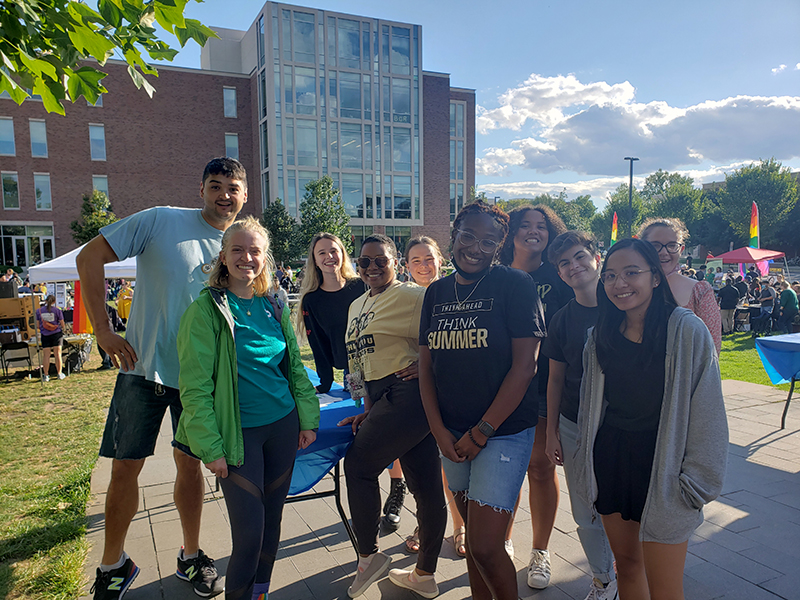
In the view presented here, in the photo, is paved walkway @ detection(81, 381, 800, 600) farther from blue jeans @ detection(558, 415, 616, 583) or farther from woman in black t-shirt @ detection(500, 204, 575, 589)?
blue jeans @ detection(558, 415, 616, 583)

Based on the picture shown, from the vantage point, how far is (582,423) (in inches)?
94.3

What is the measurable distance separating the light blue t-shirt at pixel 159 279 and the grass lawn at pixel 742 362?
8870 millimetres

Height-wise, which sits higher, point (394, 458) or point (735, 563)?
point (394, 458)

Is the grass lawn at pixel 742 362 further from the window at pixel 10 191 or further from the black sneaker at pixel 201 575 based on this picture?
the window at pixel 10 191

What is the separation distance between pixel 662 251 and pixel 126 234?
10.4 ft

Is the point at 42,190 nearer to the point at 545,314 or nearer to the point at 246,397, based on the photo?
the point at 246,397

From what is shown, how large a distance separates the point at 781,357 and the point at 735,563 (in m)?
3.93

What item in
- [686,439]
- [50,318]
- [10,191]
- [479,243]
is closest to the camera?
[686,439]

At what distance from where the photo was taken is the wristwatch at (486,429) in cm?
232

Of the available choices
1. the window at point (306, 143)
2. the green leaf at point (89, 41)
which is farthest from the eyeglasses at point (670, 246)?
the window at point (306, 143)

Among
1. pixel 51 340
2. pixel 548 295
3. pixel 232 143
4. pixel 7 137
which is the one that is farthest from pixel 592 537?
pixel 7 137

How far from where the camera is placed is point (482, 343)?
7.75 ft

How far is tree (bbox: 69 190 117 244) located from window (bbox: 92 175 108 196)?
2.81 metres

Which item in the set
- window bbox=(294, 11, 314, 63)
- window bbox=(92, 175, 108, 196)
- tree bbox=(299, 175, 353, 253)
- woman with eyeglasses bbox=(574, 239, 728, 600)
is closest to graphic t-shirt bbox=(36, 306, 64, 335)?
woman with eyeglasses bbox=(574, 239, 728, 600)
